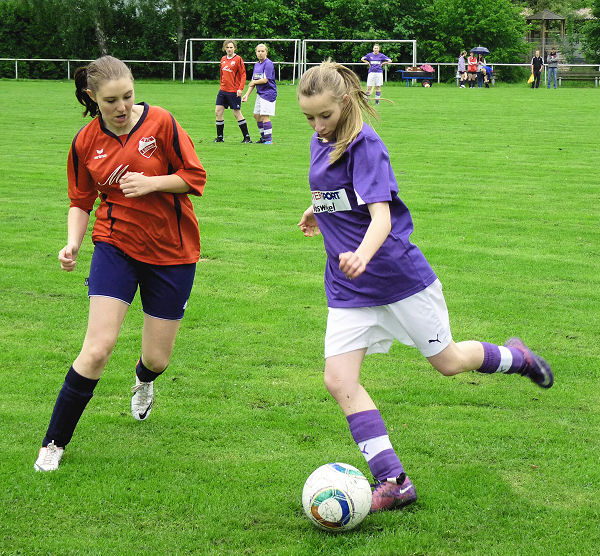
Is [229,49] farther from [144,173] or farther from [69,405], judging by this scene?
[69,405]

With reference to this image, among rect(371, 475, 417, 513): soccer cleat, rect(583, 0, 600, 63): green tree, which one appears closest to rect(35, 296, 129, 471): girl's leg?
rect(371, 475, 417, 513): soccer cleat

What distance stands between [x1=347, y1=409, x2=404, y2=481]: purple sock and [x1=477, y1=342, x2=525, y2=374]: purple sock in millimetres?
810

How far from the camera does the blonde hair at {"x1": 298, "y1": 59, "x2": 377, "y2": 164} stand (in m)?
3.79

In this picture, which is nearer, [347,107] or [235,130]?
[347,107]

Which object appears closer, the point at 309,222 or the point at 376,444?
the point at 376,444

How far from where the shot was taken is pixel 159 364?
476 cm

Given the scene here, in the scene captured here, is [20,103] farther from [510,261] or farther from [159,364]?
[159,364]

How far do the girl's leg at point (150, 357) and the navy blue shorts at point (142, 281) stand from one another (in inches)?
2.4

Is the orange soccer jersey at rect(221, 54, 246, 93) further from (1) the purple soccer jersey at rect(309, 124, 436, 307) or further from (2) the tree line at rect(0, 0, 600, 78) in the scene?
(2) the tree line at rect(0, 0, 600, 78)

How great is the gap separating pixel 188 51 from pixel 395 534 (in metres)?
48.6

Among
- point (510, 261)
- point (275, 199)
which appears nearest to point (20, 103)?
point (275, 199)

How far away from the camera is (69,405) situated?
4305 millimetres

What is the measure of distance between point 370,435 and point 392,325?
1.71 feet

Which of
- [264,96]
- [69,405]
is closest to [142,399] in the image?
[69,405]
